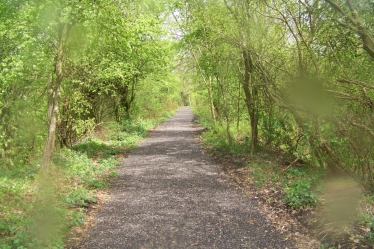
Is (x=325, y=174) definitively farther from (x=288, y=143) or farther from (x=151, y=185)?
(x=151, y=185)

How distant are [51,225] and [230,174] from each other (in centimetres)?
548

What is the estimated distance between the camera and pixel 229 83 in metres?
13.0

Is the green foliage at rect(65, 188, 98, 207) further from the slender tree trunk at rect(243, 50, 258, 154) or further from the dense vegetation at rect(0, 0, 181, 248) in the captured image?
the slender tree trunk at rect(243, 50, 258, 154)

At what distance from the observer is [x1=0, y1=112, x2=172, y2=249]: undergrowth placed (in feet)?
15.0

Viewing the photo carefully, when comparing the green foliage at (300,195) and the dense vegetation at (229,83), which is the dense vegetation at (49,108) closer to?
the dense vegetation at (229,83)

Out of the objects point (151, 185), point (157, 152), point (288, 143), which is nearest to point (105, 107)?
point (157, 152)

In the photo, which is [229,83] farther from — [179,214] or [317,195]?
[179,214]

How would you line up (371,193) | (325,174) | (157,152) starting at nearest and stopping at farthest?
1. (371,193)
2. (325,174)
3. (157,152)

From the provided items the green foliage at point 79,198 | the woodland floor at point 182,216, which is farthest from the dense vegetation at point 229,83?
the woodland floor at point 182,216

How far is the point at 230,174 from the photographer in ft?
29.9

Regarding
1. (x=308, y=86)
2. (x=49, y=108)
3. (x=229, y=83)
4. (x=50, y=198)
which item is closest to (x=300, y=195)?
(x=308, y=86)

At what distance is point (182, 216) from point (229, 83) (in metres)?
8.24

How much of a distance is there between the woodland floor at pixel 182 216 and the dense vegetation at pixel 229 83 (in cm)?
67

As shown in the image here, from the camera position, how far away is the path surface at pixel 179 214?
15.9 feet
